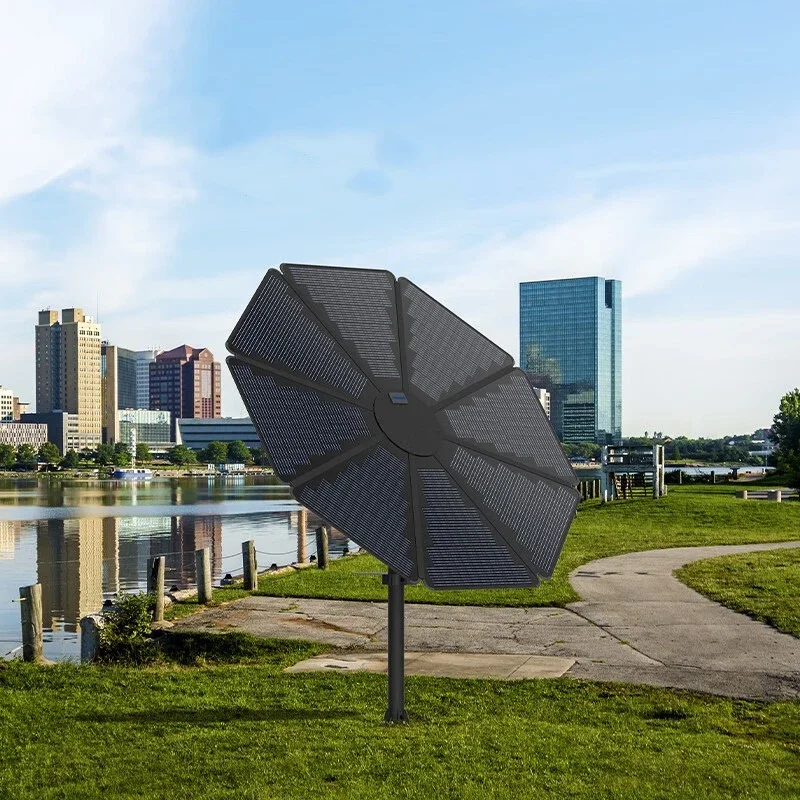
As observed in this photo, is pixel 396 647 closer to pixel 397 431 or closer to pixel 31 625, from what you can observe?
pixel 397 431

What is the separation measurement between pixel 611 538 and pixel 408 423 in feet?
82.4

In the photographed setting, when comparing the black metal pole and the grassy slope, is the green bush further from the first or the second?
the black metal pole

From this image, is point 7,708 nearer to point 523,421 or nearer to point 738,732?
point 523,421

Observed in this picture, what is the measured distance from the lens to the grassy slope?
21.1 meters

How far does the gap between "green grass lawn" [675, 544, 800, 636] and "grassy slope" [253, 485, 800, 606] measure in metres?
3.04

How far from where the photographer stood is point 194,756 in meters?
8.84

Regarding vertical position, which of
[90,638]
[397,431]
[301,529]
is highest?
[397,431]

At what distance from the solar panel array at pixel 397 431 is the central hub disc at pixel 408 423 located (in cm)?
1

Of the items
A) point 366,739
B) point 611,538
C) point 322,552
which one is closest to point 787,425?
point 611,538

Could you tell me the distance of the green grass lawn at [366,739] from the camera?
321 inches

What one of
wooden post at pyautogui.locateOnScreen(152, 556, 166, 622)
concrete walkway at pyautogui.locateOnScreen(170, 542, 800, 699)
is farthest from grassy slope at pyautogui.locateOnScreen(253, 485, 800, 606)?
wooden post at pyautogui.locateOnScreen(152, 556, 166, 622)

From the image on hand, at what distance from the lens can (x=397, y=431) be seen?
33.7ft

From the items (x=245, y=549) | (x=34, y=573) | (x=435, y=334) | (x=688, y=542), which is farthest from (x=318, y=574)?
(x=34, y=573)

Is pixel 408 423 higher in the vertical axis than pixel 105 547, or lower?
higher
